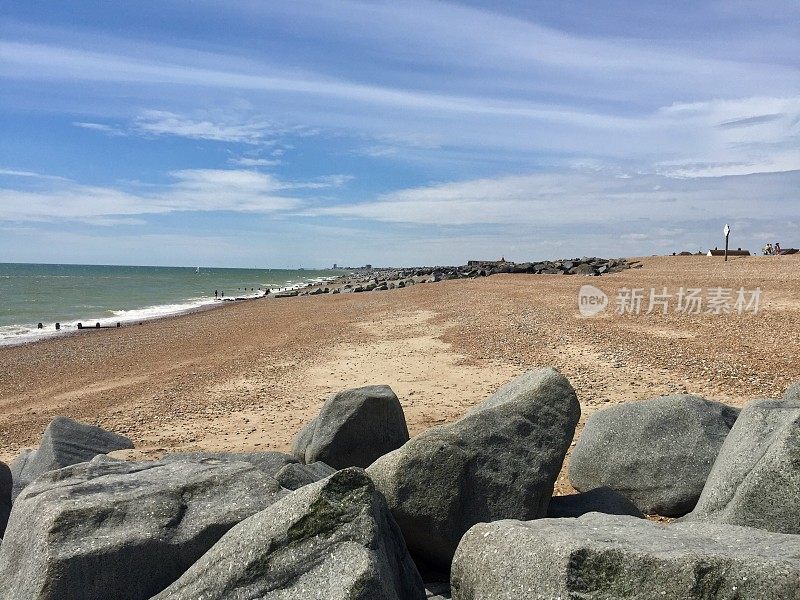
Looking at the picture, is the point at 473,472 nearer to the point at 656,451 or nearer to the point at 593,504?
the point at 593,504

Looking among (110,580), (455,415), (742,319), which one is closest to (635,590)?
(110,580)

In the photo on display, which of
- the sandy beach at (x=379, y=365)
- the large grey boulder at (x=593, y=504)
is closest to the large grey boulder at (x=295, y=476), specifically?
the large grey boulder at (x=593, y=504)

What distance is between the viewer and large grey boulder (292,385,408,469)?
7.26 metres

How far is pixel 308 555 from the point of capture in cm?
331

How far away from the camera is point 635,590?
2.91m

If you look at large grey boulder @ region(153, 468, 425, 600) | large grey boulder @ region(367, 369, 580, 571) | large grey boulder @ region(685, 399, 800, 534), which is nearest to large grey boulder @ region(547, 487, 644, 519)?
large grey boulder @ region(367, 369, 580, 571)

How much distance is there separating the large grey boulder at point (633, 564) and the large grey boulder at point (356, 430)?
3844 millimetres

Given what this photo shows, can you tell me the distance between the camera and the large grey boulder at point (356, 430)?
726 cm

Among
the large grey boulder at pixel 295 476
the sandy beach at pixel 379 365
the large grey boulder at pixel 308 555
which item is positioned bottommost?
the sandy beach at pixel 379 365

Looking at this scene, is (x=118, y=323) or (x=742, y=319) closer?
(x=742, y=319)

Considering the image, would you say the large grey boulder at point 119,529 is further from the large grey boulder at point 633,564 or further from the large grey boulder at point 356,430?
the large grey boulder at point 356,430

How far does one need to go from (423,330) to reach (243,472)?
57.2 feet

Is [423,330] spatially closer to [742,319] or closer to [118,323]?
[742,319]

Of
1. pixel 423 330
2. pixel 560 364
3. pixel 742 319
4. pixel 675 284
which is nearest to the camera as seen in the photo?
pixel 560 364
